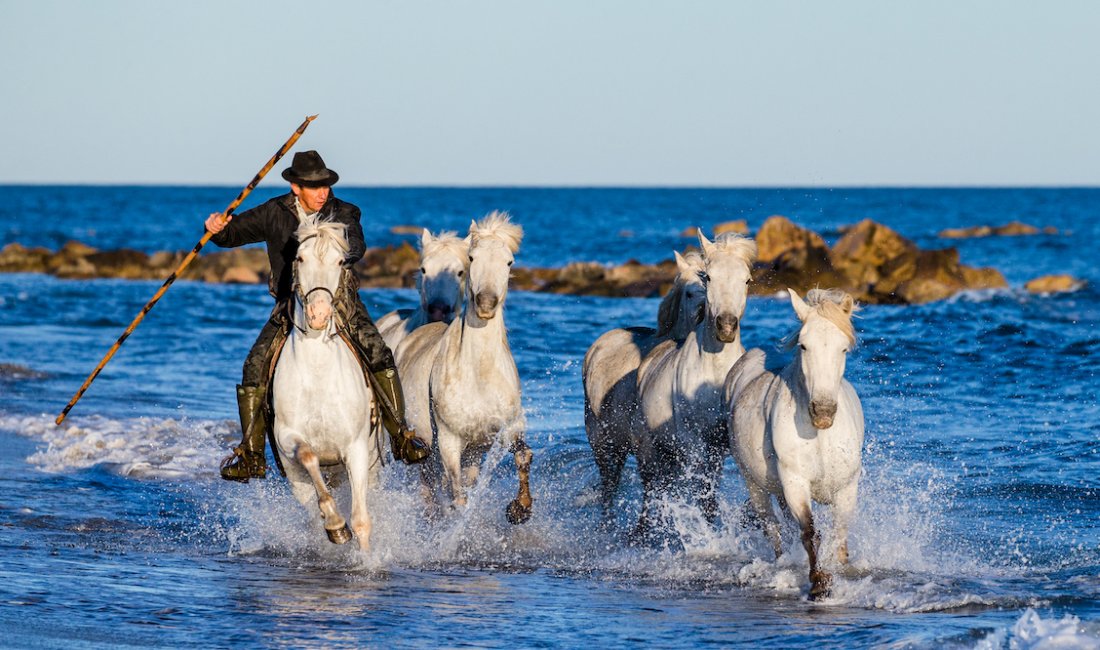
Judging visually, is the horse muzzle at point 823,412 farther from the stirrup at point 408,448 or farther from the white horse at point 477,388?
the stirrup at point 408,448

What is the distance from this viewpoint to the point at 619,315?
27297 millimetres

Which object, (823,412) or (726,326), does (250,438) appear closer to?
(726,326)

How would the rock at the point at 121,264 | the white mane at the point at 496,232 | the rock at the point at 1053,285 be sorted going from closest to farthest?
the white mane at the point at 496,232
the rock at the point at 1053,285
the rock at the point at 121,264

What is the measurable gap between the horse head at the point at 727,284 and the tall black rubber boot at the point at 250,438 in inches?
Result: 119

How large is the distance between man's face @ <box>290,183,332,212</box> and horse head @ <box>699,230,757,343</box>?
2.54m

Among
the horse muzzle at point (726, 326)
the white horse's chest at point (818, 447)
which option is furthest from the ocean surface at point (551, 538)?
the white horse's chest at point (818, 447)

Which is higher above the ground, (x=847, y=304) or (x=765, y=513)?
(x=847, y=304)

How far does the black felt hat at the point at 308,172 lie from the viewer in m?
8.89

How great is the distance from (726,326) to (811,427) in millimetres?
1161

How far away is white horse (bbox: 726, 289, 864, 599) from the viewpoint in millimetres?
7723

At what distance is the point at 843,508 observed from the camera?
8.14 metres

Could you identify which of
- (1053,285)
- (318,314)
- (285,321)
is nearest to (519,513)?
(285,321)

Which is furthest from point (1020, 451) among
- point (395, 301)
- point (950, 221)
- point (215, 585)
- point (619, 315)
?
point (950, 221)

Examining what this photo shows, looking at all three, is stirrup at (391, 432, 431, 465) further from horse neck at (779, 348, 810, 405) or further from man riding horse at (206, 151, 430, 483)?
horse neck at (779, 348, 810, 405)
